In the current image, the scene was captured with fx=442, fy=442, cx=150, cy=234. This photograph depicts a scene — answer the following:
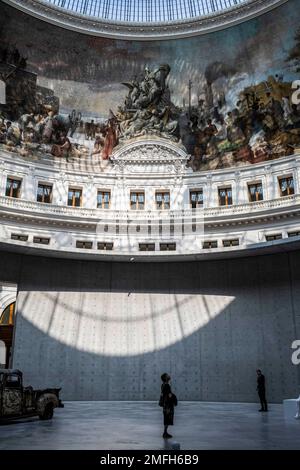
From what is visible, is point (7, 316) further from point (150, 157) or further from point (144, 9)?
point (144, 9)

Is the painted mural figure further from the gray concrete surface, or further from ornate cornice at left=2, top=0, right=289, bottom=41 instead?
the gray concrete surface

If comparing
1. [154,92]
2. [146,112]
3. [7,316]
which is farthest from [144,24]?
Result: [7,316]

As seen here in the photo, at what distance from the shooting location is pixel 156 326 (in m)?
25.0

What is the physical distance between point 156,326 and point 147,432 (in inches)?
516

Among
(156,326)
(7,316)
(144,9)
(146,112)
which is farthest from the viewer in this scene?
(7,316)

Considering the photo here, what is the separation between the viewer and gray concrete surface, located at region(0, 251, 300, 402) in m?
23.3

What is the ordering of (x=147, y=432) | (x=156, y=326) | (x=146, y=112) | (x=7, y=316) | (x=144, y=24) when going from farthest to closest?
(x=7, y=316) → (x=146, y=112) → (x=144, y=24) → (x=156, y=326) → (x=147, y=432)

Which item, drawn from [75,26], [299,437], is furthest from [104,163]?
[299,437]

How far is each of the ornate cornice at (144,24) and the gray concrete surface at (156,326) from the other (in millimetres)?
21518

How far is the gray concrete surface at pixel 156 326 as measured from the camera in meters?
23.3

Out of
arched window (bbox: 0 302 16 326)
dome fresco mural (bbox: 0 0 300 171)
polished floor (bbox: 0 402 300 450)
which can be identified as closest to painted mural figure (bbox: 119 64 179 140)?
dome fresco mural (bbox: 0 0 300 171)

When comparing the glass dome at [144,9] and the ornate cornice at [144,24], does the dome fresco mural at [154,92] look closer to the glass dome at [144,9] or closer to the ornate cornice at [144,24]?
the ornate cornice at [144,24]

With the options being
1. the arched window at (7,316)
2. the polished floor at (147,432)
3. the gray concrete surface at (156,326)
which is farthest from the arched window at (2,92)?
the polished floor at (147,432)
